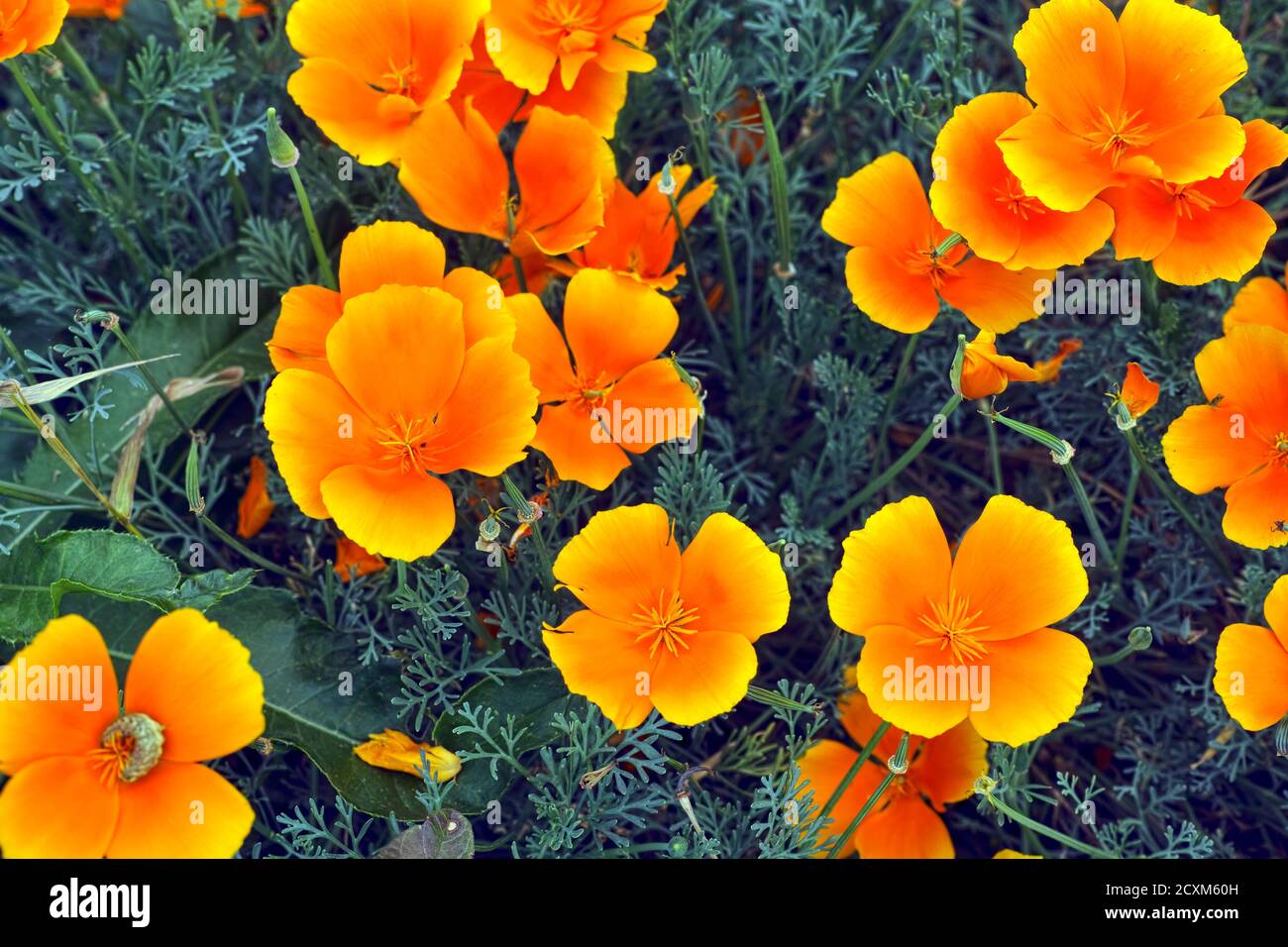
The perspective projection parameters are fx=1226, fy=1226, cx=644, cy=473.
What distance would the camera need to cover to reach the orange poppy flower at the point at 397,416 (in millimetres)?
1240

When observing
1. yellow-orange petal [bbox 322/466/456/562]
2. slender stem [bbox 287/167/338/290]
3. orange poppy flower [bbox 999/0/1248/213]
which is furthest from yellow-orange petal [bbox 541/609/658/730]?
orange poppy flower [bbox 999/0/1248/213]

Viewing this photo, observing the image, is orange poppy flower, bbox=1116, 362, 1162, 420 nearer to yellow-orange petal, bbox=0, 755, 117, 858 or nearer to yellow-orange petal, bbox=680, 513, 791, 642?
yellow-orange petal, bbox=680, 513, 791, 642

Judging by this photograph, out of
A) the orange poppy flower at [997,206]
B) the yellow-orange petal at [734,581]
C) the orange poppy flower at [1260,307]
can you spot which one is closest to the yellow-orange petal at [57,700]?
the yellow-orange petal at [734,581]

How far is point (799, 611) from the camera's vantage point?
1.66m

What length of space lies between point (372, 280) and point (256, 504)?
421mm

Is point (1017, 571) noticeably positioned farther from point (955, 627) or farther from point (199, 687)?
point (199, 687)

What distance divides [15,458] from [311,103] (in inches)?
27.7

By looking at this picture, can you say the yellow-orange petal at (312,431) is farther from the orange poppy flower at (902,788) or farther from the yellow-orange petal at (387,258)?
the orange poppy flower at (902,788)

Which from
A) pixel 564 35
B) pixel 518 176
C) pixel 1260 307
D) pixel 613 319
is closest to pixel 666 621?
pixel 613 319

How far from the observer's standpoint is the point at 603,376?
1440 mm

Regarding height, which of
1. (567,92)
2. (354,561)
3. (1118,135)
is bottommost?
(354,561)

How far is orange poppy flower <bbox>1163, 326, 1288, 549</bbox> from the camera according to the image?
1.42 meters
